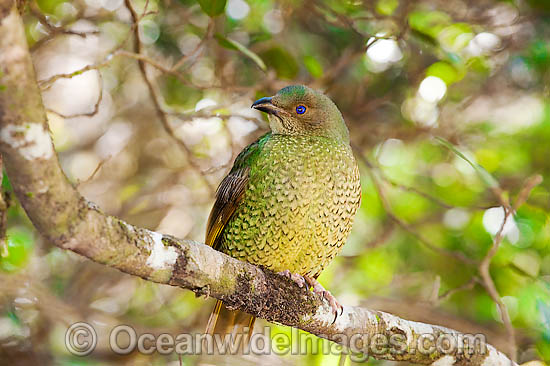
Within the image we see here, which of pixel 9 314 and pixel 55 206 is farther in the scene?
pixel 9 314

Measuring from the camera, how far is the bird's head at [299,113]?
134 inches

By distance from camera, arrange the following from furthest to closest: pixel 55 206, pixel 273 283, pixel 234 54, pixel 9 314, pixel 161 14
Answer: pixel 234 54
pixel 161 14
pixel 9 314
pixel 273 283
pixel 55 206

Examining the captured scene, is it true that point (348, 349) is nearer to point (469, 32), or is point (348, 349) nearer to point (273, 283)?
point (273, 283)

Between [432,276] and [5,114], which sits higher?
[432,276]

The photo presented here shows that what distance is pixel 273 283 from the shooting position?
2.80 m

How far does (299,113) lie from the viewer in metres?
3.44

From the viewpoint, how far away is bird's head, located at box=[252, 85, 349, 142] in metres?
3.40

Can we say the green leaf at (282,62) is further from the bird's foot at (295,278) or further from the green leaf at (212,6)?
the bird's foot at (295,278)

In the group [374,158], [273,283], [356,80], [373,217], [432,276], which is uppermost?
[356,80]

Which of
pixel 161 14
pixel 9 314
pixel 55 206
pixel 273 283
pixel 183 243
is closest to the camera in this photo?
pixel 55 206

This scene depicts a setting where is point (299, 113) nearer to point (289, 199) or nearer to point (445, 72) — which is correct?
point (289, 199)

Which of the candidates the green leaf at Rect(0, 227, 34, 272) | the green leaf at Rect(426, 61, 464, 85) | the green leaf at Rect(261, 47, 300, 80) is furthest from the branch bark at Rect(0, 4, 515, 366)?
the green leaf at Rect(426, 61, 464, 85)

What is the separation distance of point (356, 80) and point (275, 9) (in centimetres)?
83

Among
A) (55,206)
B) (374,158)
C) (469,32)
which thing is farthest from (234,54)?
(55,206)
